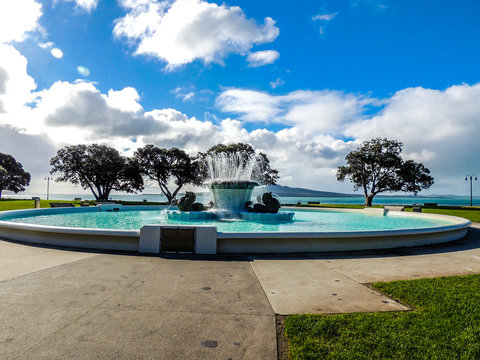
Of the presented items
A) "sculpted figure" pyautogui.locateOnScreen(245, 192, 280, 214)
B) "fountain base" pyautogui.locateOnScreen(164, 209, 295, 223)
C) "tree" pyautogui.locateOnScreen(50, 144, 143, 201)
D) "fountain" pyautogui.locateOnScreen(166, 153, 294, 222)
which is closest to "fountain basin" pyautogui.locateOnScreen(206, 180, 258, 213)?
"fountain" pyautogui.locateOnScreen(166, 153, 294, 222)

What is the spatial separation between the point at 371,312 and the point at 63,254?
24.4 ft

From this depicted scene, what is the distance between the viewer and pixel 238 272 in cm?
584

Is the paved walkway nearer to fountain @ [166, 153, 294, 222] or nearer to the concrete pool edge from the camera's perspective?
the concrete pool edge

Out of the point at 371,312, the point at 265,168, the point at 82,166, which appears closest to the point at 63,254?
the point at 371,312

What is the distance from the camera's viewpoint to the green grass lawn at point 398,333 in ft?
9.21

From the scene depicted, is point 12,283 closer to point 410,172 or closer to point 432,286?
point 432,286

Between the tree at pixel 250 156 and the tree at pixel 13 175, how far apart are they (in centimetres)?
4202

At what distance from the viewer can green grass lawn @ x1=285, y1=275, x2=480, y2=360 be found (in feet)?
9.21

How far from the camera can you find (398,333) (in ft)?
→ 10.4

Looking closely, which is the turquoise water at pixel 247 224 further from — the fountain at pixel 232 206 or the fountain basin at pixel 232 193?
the fountain basin at pixel 232 193

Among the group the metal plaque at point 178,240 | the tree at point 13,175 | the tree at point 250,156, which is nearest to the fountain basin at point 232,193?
the metal plaque at point 178,240

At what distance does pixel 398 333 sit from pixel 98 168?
155ft

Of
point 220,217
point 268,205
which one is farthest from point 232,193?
point 268,205

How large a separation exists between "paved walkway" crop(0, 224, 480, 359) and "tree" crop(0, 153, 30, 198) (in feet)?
Answer: 205
